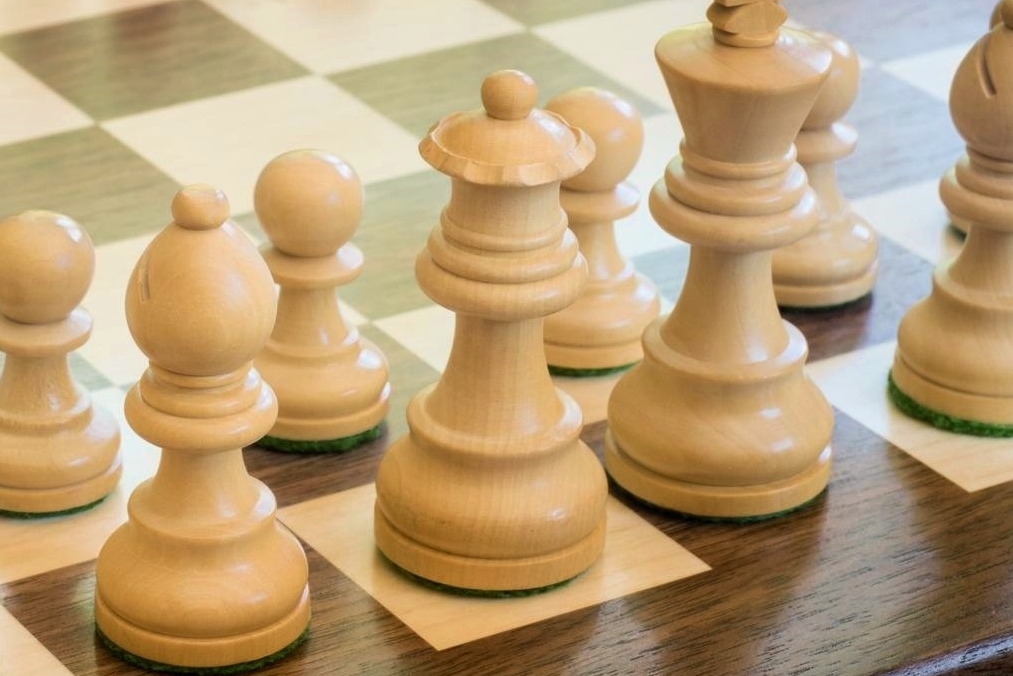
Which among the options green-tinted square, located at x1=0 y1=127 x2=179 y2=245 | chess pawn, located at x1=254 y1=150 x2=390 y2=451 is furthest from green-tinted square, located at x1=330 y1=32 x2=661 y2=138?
chess pawn, located at x1=254 y1=150 x2=390 y2=451

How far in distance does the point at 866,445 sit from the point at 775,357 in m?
0.11

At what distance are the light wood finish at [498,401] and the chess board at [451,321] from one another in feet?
0.08

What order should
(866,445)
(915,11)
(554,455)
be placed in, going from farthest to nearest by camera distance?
1. (915,11)
2. (866,445)
3. (554,455)

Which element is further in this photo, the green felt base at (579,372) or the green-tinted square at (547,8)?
the green-tinted square at (547,8)

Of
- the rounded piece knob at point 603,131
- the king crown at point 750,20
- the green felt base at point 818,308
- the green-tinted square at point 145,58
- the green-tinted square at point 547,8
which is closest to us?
the king crown at point 750,20

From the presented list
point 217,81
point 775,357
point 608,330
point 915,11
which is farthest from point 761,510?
point 915,11

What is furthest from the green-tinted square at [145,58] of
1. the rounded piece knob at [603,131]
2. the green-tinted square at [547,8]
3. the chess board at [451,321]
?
the rounded piece knob at [603,131]

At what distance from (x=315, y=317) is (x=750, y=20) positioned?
30 centimetres

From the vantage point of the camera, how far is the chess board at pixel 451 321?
2.89 ft

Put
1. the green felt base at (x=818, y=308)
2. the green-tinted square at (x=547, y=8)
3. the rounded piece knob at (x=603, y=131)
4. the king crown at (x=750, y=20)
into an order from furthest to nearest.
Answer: the green-tinted square at (x=547, y=8)
the green felt base at (x=818, y=308)
the rounded piece knob at (x=603, y=131)
the king crown at (x=750, y=20)

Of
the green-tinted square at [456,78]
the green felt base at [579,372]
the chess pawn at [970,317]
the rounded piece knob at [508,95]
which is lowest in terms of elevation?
the green-tinted square at [456,78]

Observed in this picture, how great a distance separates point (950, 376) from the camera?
3.58ft

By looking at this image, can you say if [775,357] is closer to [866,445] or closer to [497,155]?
[866,445]

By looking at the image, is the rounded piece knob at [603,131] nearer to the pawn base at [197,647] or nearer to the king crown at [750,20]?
the king crown at [750,20]
